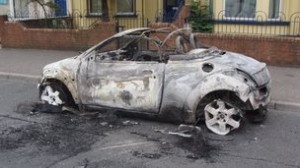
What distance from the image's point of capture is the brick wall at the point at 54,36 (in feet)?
45.0

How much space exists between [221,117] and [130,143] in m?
1.35

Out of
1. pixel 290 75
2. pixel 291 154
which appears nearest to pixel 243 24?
pixel 290 75

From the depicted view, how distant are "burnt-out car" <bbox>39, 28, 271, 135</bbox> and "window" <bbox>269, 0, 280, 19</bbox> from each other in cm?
568

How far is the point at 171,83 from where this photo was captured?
6.83m

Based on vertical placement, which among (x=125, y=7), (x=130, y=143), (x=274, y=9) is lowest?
(x=130, y=143)

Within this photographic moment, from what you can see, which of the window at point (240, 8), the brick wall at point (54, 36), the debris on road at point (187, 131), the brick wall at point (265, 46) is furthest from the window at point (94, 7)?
the debris on road at point (187, 131)

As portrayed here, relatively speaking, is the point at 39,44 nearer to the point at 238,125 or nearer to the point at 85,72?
the point at 85,72

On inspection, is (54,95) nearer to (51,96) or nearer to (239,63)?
(51,96)

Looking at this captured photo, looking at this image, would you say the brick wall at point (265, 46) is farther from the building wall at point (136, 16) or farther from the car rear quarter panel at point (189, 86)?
the building wall at point (136, 16)

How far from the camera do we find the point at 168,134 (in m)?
6.57

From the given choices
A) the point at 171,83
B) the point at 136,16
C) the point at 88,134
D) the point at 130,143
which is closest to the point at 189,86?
the point at 171,83

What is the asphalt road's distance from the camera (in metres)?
5.57

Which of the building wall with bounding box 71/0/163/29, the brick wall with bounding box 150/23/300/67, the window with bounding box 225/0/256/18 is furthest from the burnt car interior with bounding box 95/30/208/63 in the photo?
the building wall with bounding box 71/0/163/29

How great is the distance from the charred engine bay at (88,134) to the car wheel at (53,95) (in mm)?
147
